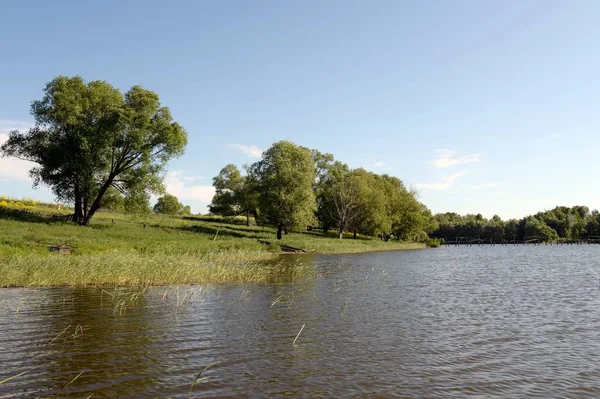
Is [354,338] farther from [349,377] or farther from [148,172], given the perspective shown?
[148,172]

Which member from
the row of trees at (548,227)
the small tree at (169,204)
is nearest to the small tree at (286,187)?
the small tree at (169,204)

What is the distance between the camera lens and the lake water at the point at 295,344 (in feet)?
32.7

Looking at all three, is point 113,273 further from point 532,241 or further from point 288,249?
point 532,241

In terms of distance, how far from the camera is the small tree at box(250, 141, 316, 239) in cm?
7200

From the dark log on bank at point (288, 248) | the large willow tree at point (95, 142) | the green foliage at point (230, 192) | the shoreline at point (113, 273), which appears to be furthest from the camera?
the green foliage at point (230, 192)

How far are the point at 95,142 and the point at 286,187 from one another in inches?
1181

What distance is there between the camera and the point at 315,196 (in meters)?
89.4

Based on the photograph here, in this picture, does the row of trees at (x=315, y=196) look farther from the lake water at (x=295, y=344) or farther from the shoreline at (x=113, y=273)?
the lake water at (x=295, y=344)

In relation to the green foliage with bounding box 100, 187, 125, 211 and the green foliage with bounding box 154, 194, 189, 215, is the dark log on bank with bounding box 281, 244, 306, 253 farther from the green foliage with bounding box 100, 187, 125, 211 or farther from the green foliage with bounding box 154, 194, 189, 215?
the green foliage with bounding box 154, 194, 189, 215

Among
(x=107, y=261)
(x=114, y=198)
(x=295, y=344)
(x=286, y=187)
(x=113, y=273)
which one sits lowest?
(x=295, y=344)

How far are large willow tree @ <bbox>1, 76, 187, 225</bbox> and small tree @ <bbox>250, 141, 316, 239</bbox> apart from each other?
1929 cm

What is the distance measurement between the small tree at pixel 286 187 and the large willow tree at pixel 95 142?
63.3ft

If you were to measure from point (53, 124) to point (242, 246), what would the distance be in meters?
28.9

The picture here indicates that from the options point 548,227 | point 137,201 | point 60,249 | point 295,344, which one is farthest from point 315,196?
point 548,227
